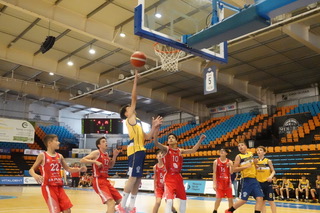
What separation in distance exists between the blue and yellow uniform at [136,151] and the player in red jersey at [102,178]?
409mm

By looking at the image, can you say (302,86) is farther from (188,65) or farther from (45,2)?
(45,2)

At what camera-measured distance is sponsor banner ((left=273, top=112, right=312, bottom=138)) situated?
17.8 m

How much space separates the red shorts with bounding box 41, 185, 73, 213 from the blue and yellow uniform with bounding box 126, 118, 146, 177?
1102 millimetres

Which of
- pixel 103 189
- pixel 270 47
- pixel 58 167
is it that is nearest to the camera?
pixel 58 167

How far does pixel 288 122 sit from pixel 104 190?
631 inches

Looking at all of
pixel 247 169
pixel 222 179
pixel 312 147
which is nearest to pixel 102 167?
pixel 247 169

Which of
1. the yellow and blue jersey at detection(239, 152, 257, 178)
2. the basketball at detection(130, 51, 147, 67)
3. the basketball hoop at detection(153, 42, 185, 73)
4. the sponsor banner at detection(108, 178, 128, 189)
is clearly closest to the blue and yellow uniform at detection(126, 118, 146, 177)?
the basketball at detection(130, 51, 147, 67)

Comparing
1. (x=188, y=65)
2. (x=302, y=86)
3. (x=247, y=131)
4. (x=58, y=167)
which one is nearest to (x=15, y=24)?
(x=188, y=65)

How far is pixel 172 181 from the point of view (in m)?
5.18

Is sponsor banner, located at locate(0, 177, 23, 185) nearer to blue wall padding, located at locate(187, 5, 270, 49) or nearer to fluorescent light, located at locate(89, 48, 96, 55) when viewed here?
fluorescent light, located at locate(89, 48, 96, 55)

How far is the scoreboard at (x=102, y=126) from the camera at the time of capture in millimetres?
23531

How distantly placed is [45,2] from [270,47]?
10.6m

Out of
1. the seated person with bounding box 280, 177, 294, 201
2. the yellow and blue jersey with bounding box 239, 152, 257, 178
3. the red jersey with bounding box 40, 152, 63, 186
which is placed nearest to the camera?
the red jersey with bounding box 40, 152, 63, 186

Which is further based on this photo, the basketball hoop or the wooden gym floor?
the basketball hoop
